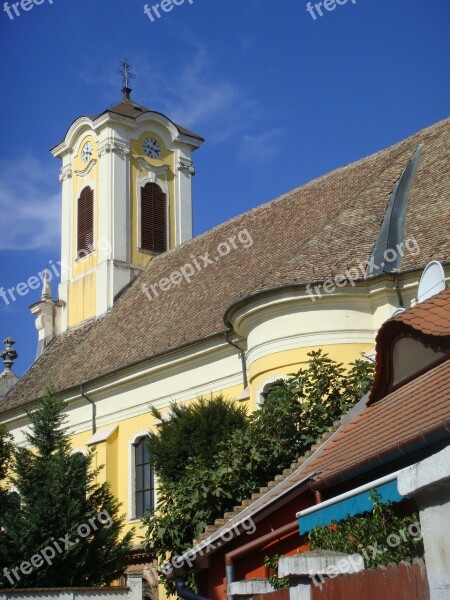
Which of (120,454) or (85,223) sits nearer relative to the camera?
(120,454)

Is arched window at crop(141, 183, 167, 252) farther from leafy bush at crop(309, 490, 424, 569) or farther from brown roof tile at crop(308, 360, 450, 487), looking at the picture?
leafy bush at crop(309, 490, 424, 569)

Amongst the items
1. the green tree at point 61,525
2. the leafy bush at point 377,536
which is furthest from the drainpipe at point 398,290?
the leafy bush at point 377,536

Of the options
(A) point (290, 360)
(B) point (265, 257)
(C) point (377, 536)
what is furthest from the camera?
(B) point (265, 257)

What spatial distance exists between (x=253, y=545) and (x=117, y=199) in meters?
26.0

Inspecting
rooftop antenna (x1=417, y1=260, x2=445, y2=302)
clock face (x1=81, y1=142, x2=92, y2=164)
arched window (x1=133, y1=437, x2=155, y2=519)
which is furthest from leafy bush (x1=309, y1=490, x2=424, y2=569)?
clock face (x1=81, y1=142, x2=92, y2=164)

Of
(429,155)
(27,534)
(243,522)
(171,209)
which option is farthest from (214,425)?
(171,209)

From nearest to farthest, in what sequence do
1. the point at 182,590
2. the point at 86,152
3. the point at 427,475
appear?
1. the point at 427,475
2. the point at 182,590
3. the point at 86,152

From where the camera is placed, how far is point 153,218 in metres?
38.9

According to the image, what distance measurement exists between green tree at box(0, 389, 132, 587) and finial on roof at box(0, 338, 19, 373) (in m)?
25.1

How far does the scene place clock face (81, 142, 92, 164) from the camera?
39.8m

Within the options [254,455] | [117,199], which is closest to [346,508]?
[254,455]

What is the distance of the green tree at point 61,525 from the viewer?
718 inches

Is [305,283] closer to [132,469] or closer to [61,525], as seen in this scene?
[61,525]

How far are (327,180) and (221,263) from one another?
4433 millimetres
